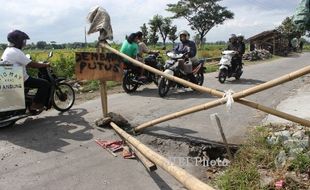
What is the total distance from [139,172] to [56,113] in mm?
3568

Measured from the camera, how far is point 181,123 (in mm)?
7062

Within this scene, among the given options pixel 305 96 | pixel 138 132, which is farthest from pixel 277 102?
pixel 138 132

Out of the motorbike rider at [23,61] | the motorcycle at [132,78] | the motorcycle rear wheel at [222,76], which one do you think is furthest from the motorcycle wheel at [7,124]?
the motorcycle rear wheel at [222,76]

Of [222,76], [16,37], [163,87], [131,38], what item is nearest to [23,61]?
[16,37]

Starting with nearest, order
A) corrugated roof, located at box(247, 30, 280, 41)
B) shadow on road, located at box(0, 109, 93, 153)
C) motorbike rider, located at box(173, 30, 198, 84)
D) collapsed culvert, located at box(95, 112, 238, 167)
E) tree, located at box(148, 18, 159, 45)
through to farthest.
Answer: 1. collapsed culvert, located at box(95, 112, 238, 167)
2. shadow on road, located at box(0, 109, 93, 153)
3. motorbike rider, located at box(173, 30, 198, 84)
4. corrugated roof, located at box(247, 30, 280, 41)
5. tree, located at box(148, 18, 159, 45)

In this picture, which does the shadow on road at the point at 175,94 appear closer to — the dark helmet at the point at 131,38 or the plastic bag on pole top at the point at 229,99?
the dark helmet at the point at 131,38

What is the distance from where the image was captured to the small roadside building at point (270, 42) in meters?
37.1

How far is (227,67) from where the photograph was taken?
13.0 meters

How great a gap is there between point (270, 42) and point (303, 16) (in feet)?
118

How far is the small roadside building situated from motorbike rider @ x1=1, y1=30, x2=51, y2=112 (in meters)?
31.5

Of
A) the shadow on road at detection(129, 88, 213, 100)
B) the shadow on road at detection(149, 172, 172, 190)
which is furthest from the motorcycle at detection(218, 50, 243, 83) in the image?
the shadow on road at detection(149, 172, 172, 190)

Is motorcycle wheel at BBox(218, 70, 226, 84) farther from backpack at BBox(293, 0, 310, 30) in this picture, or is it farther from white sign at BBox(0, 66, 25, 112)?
backpack at BBox(293, 0, 310, 30)

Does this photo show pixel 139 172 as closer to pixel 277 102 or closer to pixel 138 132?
A: pixel 138 132

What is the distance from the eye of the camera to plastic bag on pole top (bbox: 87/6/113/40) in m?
6.53
